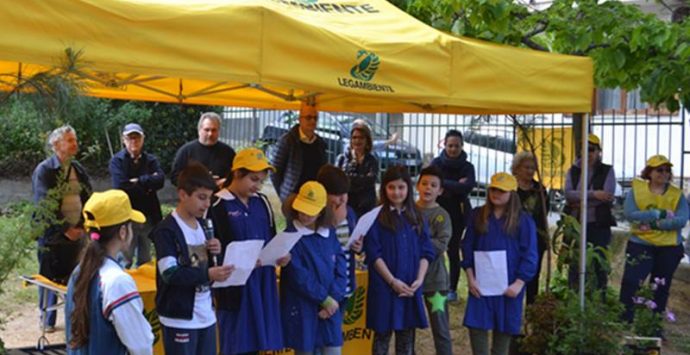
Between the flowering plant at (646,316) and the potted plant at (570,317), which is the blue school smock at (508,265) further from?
the flowering plant at (646,316)

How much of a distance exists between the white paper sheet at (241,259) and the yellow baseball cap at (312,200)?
0.35 metres

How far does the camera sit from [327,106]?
28.5 feet

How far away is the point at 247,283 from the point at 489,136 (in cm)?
820

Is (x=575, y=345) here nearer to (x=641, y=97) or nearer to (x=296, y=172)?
(x=641, y=97)

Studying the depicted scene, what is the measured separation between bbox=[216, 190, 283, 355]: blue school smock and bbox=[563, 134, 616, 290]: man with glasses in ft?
12.7

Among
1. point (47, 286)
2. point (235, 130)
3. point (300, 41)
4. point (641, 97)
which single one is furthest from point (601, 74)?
point (235, 130)

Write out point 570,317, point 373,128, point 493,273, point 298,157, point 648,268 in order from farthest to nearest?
point 373,128
point 648,268
point 298,157
point 570,317
point 493,273

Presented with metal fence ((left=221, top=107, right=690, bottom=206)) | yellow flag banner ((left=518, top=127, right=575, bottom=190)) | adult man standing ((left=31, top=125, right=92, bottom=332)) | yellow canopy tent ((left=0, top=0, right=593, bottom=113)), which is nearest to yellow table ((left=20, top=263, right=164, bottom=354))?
adult man standing ((left=31, top=125, right=92, bottom=332))

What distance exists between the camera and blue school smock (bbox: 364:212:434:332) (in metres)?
6.28

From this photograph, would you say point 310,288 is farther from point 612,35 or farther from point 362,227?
point 612,35

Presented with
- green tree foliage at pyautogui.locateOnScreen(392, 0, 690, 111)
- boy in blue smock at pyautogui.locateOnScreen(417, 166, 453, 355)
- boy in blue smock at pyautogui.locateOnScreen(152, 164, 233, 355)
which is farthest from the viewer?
green tree foliage at pyautogui.locateOnScreen(392, 0, 690, 111)

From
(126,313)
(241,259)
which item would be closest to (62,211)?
(241,259)

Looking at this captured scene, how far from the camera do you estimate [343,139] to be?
14492 millimetres

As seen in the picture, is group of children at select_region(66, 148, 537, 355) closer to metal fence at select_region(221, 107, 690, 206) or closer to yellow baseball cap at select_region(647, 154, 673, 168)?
yellow baseball cap at select_region(647, 154, 673, 168)
